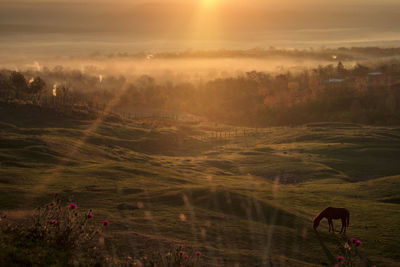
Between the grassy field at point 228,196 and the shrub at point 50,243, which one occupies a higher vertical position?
the shrub at point 50,243

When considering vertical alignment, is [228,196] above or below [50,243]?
below

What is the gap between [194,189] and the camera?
55031 mm

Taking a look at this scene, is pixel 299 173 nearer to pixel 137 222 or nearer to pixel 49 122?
pixel 137 222

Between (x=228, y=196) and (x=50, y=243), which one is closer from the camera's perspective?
(x=50, y=243)

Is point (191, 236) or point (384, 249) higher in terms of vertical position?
point (191, 236)

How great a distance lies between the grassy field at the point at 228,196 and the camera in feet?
117

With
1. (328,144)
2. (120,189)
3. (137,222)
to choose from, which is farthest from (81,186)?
(328,144)

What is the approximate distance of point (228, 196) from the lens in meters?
52.2

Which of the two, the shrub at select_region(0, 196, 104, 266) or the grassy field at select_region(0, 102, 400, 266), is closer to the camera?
the shrub at select_region(0, 196, 104, 266)

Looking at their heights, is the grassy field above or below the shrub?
below

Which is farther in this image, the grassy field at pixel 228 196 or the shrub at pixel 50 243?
the grassy field at pixel 228 196

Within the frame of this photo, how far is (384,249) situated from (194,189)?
77.5 ft

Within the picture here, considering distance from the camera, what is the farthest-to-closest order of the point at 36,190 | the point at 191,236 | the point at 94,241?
the point at 36,190 → the point at 191,236 → the point at 94,241

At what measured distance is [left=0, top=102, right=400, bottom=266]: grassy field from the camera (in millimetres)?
35812
